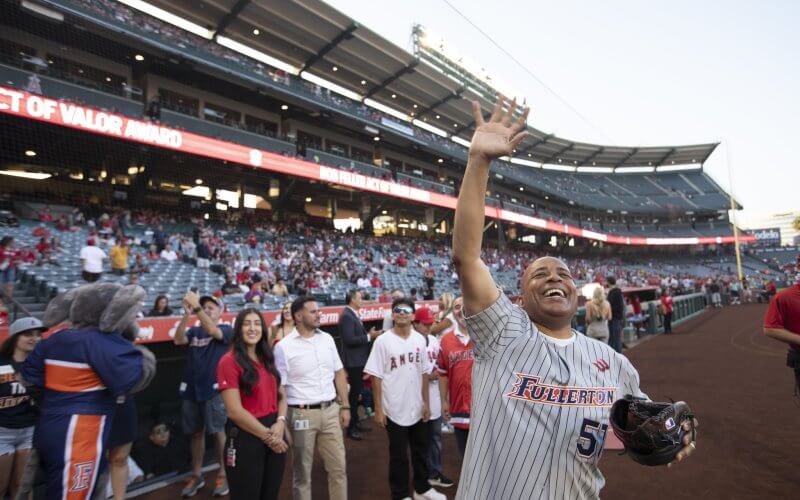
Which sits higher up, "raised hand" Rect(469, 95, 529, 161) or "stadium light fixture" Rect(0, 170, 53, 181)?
"stadium light fixture" Rect(0, 170, 53, 181)

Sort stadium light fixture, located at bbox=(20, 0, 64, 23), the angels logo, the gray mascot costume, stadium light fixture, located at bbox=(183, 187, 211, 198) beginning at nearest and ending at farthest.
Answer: the gray mascot costume
stadium light fixture, located at bbox=(20, 0, 64, 23)
the angels logo
stadium light fixture, located at bbox=(183, 187, 211, 198)

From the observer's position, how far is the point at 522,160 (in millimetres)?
46250

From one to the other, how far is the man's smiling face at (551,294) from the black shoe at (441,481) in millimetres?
3130

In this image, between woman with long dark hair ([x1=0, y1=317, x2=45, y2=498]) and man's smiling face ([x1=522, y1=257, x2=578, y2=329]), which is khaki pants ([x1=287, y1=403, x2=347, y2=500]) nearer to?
woman with long dark hair ([x1=0, y1=317, x2=45, y2=498])

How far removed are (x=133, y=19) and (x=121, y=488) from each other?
1878cm

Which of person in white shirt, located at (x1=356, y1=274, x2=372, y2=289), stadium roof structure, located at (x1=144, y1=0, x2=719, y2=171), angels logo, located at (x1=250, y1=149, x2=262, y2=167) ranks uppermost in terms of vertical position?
stadium roof structure, located at (x1=144, y1=0, x2=719, y2=171)

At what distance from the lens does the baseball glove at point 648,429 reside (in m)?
1.51

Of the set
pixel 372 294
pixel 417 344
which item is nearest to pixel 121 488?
pixel 417 344

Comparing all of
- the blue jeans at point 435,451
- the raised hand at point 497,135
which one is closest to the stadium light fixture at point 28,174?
the blue jeans at point 435,451

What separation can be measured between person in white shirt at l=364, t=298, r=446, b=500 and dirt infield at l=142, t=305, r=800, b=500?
524 mm

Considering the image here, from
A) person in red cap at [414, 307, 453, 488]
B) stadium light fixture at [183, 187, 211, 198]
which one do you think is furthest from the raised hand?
stadium light fixture at [183, 187, 211, 198]

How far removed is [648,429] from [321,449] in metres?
2.59

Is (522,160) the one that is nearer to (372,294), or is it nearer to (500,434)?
(372,294)

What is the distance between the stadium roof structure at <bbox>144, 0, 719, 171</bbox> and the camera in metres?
19.8
